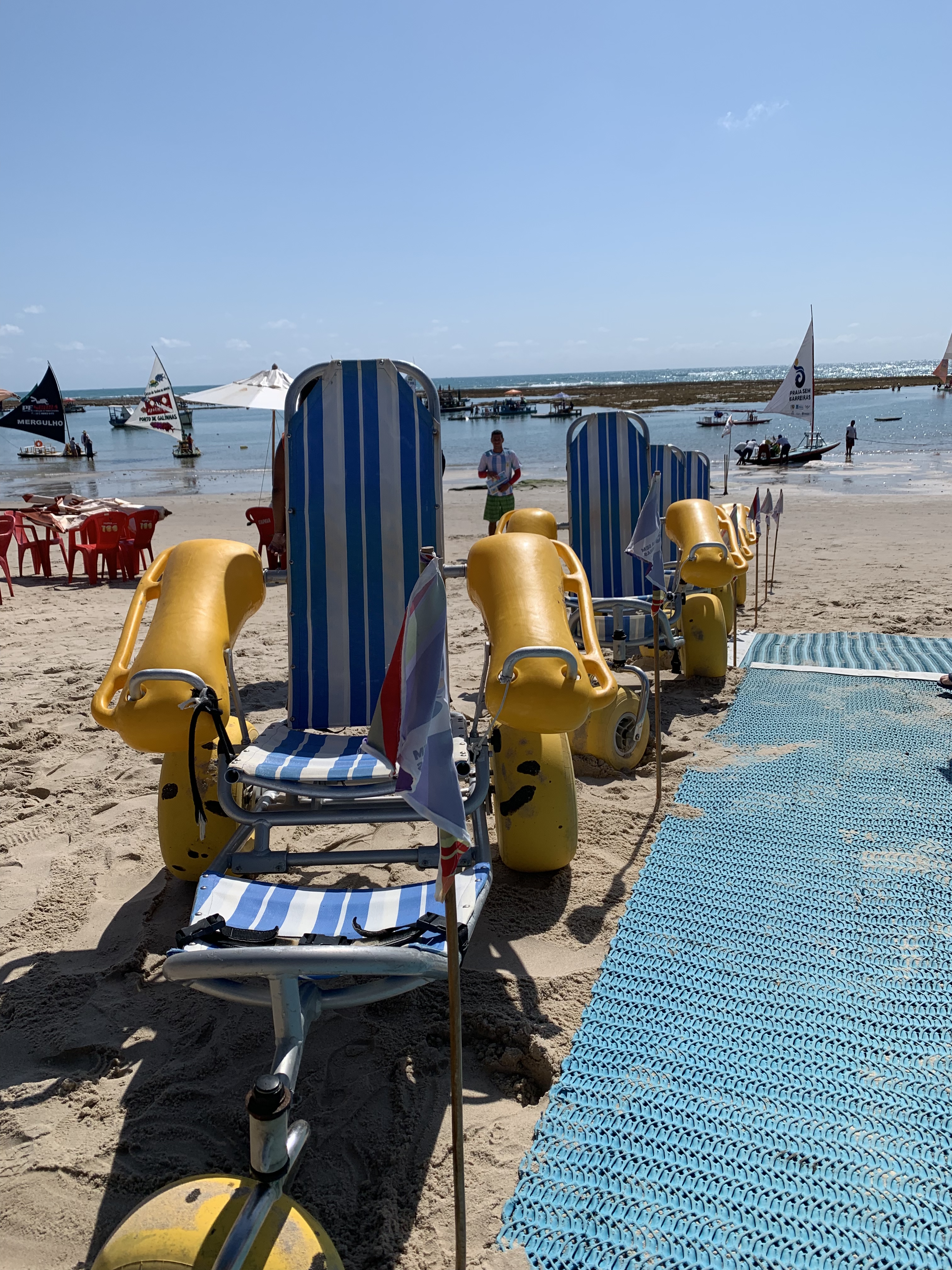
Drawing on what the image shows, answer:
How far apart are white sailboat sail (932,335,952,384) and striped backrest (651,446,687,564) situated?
1148 cm

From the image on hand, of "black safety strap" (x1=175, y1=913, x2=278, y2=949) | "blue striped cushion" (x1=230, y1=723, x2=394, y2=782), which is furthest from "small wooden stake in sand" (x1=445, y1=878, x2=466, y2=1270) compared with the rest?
"blue striped cushion" (x1=230, y1=723, x2=394, y2=782)

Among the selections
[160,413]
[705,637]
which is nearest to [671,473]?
[705,637]

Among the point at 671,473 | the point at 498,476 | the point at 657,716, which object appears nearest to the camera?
the point at 657,716

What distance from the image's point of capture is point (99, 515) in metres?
9.43

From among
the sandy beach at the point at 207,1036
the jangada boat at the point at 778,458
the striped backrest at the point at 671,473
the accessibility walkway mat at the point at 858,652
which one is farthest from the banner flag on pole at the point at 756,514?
the jangada boat at the point at 778,458

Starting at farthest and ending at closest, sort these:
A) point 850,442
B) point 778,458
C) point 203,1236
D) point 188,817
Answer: point 850,442 < point 778,458 < point 188,817 < point 203,1236

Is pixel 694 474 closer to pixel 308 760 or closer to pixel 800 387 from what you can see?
pixel 308 760

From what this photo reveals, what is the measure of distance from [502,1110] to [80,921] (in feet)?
5.60

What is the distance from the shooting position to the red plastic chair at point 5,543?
8586 millimetres

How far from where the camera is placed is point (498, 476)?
9.93 m

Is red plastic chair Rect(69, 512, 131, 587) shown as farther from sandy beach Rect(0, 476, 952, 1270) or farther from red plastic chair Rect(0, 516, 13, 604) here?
sandy beach Rect(0, 476, 952, 1270)

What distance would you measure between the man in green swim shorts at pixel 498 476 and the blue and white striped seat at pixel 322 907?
753 cm

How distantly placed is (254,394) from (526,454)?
25.5m

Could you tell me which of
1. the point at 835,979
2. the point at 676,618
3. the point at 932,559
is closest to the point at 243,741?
the point at 835,979
